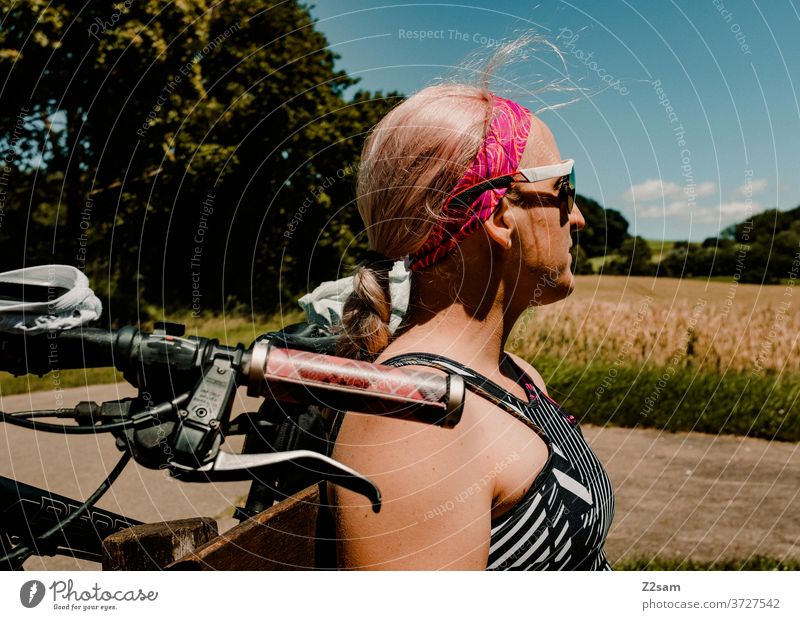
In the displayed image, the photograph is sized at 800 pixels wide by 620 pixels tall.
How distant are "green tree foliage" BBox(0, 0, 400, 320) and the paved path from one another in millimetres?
1942

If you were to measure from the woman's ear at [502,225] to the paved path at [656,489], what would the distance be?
9.19ft

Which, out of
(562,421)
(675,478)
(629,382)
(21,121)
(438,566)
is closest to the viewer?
(438,566)

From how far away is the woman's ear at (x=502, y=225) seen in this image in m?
1.69

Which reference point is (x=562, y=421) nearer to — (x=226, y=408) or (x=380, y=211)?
(x=380, y=211)

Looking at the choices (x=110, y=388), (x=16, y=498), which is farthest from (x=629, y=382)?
(x=16, y=498)

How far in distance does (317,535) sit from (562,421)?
0.71m

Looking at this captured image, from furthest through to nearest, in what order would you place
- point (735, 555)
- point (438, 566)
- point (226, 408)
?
point (735, 555) → point (438, 566) → point (226, 408)

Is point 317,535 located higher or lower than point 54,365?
lower

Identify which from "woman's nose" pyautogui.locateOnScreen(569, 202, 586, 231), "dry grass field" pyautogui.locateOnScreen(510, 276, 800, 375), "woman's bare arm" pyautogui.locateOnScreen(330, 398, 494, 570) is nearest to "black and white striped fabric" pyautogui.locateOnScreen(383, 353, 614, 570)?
"woman's bare arm" pyautogui.locateOnScreen(330, 398, 494, 570)

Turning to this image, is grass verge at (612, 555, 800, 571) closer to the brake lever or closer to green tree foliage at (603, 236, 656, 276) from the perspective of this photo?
green tree foliage at (603, 236, 656, 276)

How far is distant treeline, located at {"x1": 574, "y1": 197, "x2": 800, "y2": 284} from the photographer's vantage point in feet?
21.1

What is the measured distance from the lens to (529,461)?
154cm

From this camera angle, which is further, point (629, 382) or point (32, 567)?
point (629, 382)

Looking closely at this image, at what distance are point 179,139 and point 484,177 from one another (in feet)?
23.3
